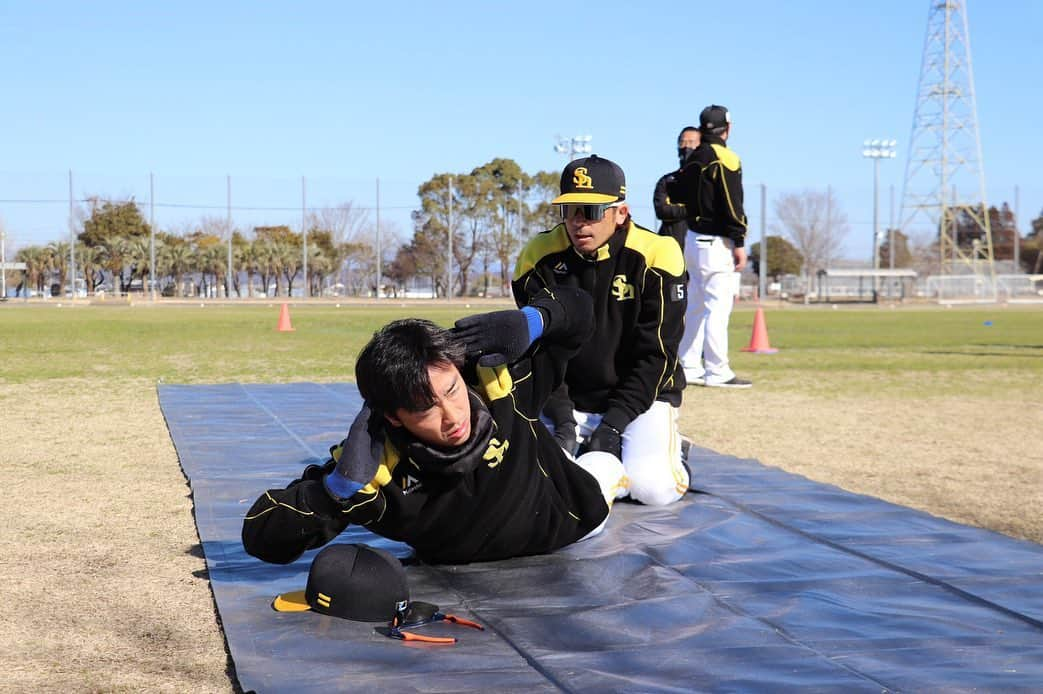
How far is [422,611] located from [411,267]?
63.7 m

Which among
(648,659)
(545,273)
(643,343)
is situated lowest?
(648,659)

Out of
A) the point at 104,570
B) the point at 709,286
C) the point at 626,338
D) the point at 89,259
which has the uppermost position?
the point at 89,259

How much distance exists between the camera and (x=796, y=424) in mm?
8742

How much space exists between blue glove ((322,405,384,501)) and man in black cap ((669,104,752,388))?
720 cm

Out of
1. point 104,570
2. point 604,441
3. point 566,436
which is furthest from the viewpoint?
point 566,436

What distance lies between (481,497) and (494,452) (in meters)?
0.22

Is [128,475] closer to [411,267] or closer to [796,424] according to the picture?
[796,424]

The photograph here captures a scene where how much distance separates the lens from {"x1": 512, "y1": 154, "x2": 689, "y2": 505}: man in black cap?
528cm

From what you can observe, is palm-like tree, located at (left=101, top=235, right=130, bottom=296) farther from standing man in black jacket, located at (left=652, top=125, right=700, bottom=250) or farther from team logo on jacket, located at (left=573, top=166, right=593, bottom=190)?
team logo on jacket, located at (left=573, top=166, right=593, bottom=190)

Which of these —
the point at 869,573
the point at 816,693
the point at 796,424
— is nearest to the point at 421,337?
the point at 816,693

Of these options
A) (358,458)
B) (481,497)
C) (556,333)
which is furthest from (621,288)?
(358,458)

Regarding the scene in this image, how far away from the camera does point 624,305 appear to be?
5.39m

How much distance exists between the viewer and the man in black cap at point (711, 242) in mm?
10492

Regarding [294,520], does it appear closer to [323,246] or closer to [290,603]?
[290,603]
